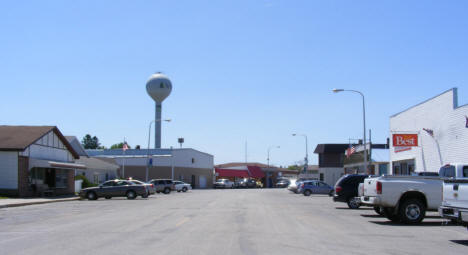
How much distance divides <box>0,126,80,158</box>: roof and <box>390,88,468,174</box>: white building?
88.0 feet

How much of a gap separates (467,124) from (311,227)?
46.5ft

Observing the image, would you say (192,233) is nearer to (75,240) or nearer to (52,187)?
(75,240)

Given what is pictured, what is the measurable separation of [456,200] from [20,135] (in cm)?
3413

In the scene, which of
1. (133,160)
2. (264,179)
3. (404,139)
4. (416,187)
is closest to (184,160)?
(133,160)

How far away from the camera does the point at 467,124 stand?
24906 mm

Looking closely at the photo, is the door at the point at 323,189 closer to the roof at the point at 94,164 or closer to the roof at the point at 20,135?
the roof at the point at 20,135

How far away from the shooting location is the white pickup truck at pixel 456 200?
11633mm

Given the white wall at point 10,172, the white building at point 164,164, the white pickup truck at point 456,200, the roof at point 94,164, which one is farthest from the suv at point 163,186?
the white pickup truck at point 456,200

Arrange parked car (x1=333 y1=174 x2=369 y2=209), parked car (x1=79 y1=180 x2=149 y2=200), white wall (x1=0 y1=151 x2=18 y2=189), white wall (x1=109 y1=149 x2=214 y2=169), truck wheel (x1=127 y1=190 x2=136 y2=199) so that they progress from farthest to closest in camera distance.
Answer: white wall (x1=109 y1=149 x2=214 y2=169), truck wheel (x1=127 y1=190 x2=136 y2=199), parked car (x1=79 y1=180 x2=149 y2=200), white wall (x1=0 y1=151 x2=18 y2=189), parked car (x1=333 y1=174 x2=369 y2=209)

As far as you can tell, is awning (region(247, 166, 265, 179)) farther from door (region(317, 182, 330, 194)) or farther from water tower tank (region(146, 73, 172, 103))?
door (region(317, 182, 330, 194))

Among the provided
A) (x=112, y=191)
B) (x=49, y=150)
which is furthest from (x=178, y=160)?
(x=112, y=191)

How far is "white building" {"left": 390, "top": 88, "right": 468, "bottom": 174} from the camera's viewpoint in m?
26.4

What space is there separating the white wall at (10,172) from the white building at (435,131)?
2740 centimetres

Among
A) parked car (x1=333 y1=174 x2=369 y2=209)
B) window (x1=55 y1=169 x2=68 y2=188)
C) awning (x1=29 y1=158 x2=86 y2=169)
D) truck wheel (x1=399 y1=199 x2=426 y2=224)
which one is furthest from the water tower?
truck wheel (x1=399 y1=199 x2=426 y2=224)
